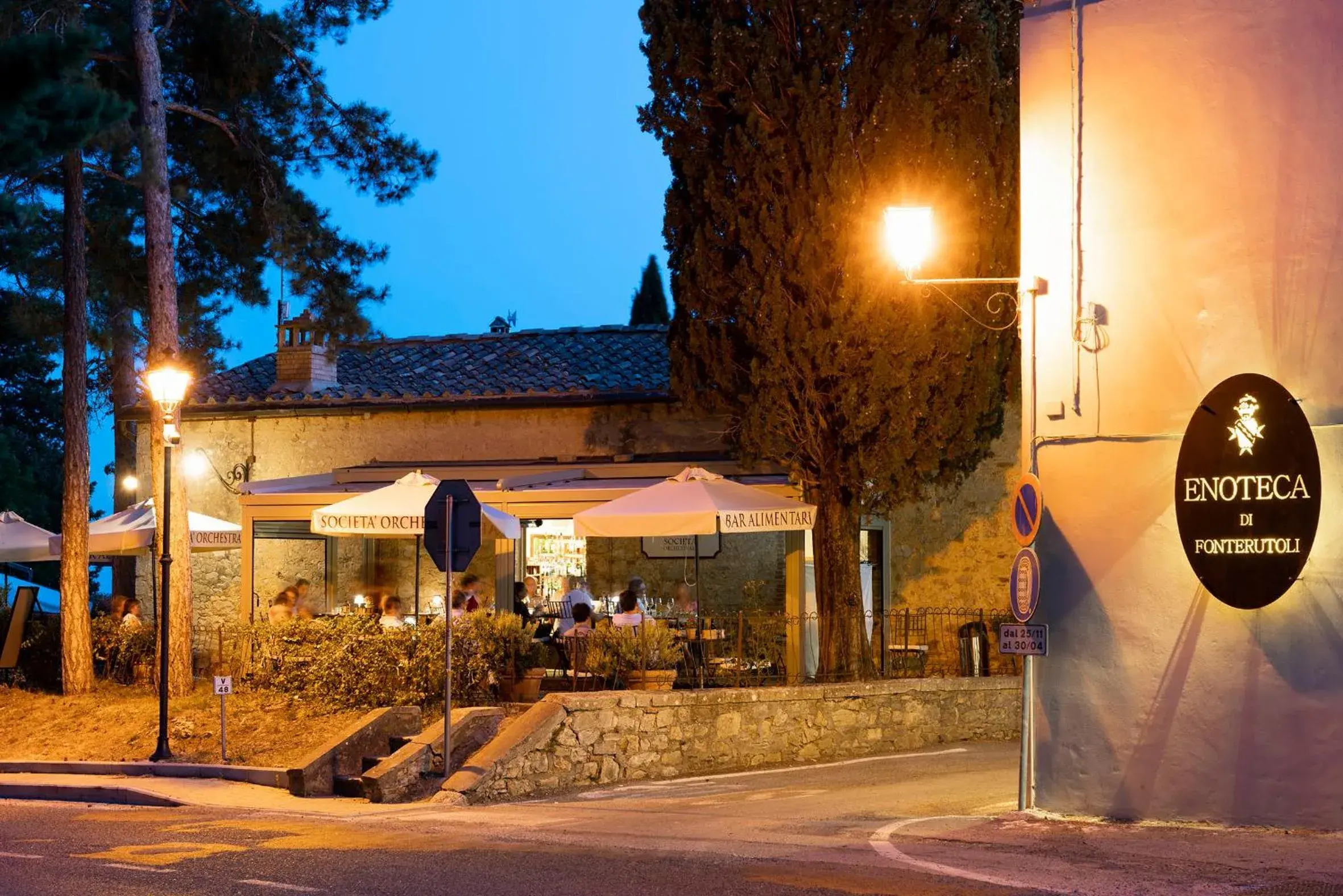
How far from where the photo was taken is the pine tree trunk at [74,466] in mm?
18188

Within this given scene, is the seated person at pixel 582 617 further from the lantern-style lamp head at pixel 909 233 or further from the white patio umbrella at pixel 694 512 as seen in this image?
the lantern-style lamp head at pixel 909 233

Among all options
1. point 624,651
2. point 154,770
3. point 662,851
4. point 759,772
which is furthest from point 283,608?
point 662,851

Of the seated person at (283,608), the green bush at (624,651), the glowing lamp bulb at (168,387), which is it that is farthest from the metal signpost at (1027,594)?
the seated person at (283,608)

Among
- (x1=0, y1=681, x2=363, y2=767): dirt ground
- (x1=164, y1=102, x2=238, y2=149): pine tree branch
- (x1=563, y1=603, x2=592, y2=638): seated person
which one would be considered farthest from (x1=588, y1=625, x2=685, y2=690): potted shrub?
(x1=164, y1=102, x2=238, y2=149): pine tree branch

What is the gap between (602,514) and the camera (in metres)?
16.6

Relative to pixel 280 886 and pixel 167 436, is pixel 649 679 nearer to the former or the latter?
pixel 167 436

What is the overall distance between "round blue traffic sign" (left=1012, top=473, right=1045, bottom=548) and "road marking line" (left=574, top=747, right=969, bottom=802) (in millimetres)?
4300

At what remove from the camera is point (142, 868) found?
30.2 feet

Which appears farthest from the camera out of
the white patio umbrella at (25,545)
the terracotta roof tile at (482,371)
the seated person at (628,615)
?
the terracotta roof tile at (482,371)

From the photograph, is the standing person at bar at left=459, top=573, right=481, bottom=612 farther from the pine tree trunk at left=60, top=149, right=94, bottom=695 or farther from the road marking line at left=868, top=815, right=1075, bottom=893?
the road marking line at left=868, top=815, right=1075, bottom=893

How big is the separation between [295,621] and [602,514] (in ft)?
11.0

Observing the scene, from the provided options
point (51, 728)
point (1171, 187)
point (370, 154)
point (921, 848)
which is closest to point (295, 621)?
point (51, 728)

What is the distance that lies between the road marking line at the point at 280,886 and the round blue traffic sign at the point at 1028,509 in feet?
17.3

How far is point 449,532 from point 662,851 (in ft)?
14.4
